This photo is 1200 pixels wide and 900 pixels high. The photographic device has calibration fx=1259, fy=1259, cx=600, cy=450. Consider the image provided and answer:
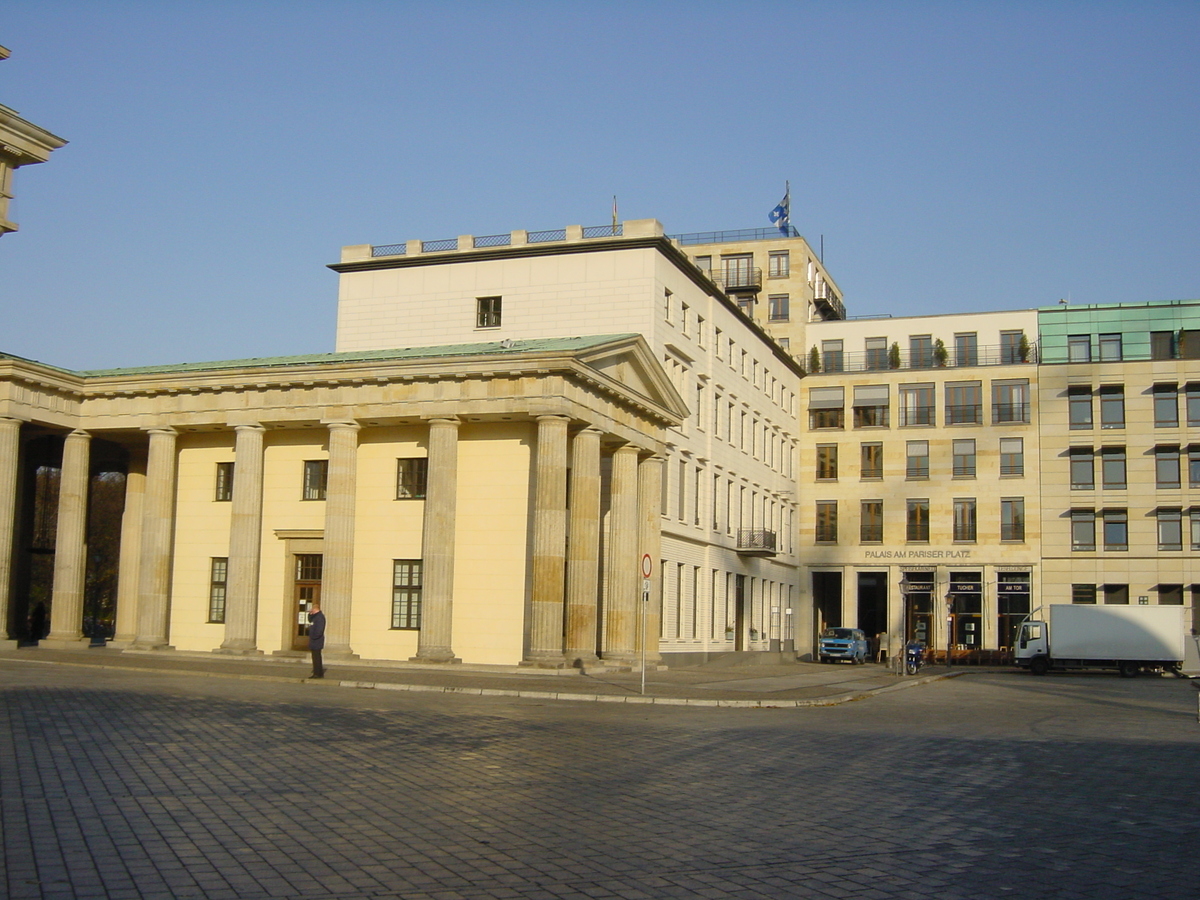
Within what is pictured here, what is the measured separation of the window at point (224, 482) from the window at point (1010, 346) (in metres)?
52.7

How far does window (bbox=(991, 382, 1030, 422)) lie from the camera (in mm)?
77375

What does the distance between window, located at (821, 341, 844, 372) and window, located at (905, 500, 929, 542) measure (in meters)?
10.4

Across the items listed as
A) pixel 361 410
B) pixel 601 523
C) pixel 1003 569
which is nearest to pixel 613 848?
pixel 361 410

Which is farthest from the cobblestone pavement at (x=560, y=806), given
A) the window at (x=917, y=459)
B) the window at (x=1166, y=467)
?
the window at (x=917, y=459)

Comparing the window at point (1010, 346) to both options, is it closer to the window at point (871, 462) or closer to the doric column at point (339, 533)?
the window at point (871, 462)

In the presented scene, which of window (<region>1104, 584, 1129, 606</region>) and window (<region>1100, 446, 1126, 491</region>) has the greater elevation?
window (<region>1100, 446, 1126, 491</region>)

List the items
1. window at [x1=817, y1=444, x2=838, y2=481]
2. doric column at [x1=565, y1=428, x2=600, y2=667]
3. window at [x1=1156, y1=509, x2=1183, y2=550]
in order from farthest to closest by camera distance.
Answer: window at [x1=817, y1=444, x2=838, y2=481]
window at [x1=1156, y1=509, x2=1183, y2=550]
doric column at [x1=565, y1=428, x2=600, y2=667]

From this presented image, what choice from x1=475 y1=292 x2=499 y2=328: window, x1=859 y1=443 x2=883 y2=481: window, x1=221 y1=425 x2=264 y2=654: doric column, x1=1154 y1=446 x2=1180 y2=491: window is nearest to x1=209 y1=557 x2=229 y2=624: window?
x1=221 y1=425 x2=264 y2=654: doric column

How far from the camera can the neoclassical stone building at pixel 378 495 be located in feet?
122

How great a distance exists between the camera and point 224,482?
43844mm

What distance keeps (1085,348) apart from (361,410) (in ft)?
178

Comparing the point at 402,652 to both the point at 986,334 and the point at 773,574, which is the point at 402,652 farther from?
the point at 986,334

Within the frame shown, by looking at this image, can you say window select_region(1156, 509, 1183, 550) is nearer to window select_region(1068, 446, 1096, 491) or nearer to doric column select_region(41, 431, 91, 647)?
window select_region(1068, 446, 1096, 491)

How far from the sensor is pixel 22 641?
44.1 metres
